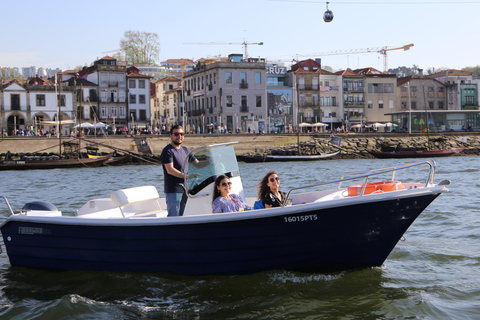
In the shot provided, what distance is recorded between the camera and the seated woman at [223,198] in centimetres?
739

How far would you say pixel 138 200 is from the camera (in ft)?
27.6

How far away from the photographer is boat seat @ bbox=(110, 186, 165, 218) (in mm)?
8078

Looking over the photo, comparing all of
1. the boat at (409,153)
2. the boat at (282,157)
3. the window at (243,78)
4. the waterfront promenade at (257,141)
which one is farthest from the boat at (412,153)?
the window at (243,78)

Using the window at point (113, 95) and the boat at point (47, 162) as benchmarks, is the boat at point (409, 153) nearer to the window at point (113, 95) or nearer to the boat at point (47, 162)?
the boat at point (47, 162)

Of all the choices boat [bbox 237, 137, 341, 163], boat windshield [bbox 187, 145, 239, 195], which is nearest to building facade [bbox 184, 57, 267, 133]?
boat [bbox 237, 137, 341, 163]

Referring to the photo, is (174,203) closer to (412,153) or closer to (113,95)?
(412,153)

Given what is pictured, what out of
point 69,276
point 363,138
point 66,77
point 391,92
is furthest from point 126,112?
point 69,276

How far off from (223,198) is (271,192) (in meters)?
0.71

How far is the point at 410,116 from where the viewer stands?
198 feet

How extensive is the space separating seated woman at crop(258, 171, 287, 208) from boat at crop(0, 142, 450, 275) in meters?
0.42

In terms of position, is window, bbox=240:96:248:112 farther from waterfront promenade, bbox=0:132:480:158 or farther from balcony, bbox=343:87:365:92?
balcony, bbox=343:87:365:92

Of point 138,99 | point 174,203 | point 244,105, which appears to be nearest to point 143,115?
point 138,99

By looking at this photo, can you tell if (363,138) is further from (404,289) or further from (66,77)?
(404,289)

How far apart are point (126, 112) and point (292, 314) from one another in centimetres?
6553
